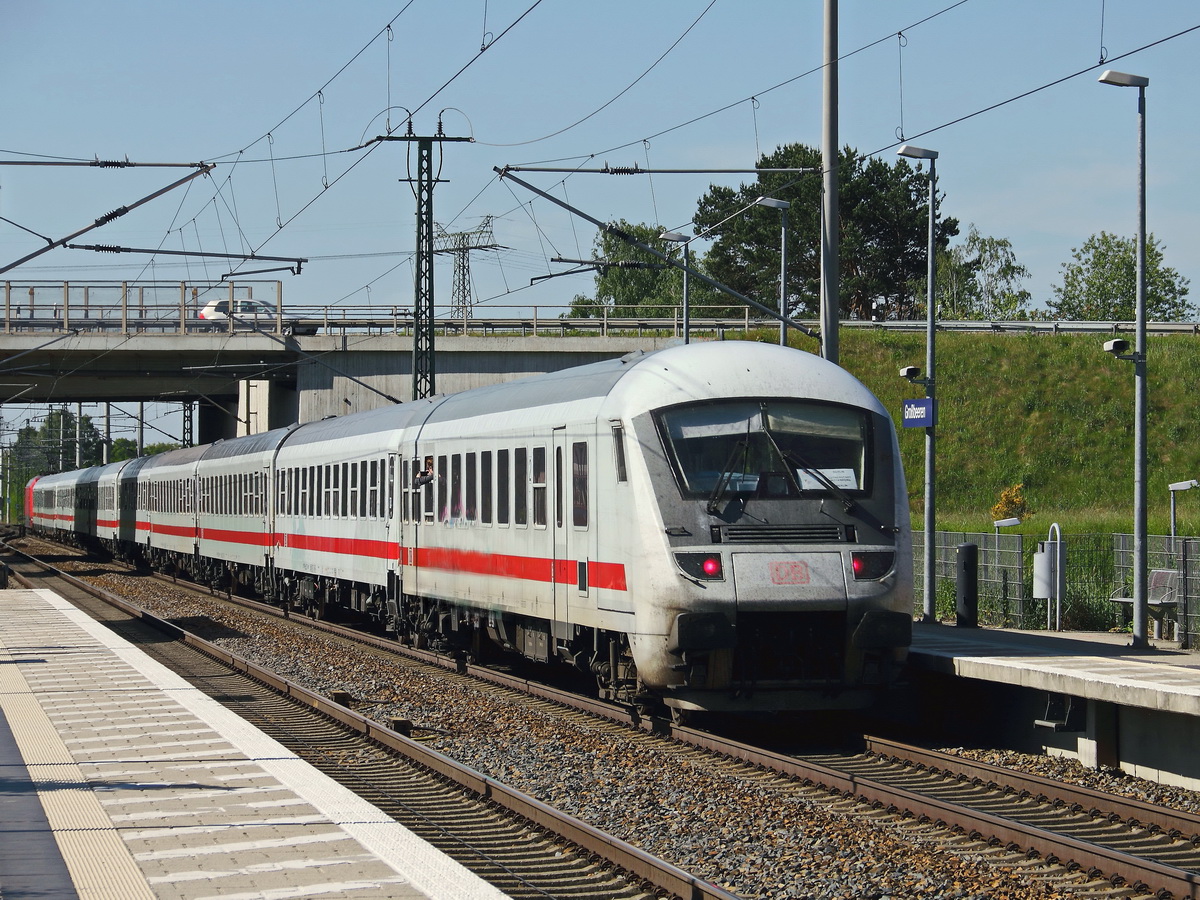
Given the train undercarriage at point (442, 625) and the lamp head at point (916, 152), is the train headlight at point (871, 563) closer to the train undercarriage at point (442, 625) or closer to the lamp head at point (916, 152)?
the train undercarriage at point (442, 625)

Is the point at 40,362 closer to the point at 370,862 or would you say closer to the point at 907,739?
the point at 907,739

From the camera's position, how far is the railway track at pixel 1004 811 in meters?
8.29

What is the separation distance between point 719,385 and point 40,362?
1617 inches

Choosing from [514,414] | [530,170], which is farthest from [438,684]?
[530,170]

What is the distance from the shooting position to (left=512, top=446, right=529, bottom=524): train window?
16.1 m

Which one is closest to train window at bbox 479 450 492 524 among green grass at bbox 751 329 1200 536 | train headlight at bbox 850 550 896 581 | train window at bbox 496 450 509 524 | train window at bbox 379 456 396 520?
train window at bbox 496 450 509 524

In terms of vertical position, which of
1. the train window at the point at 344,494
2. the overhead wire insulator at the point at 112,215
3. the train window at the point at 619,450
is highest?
the overhead wire insulator at the point at 112,215

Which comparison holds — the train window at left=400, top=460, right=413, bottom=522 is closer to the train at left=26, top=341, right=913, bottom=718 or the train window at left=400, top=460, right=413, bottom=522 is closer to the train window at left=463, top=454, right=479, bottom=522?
the train at left=26, top=341, right=913, bottom=718

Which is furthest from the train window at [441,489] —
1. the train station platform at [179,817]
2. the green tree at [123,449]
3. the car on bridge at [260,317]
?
the green tree at [123,449]

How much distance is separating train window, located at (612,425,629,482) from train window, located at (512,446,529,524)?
2.72 meters

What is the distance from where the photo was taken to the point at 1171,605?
1847 centimetres

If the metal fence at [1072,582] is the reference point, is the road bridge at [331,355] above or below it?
above

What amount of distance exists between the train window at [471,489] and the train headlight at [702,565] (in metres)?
5.88

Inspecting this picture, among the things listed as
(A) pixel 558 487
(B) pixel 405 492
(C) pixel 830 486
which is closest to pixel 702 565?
(C) pixel 830 486
